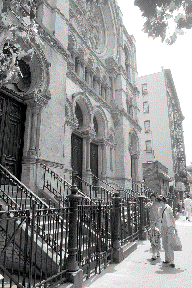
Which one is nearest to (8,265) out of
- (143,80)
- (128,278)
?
(128,278)

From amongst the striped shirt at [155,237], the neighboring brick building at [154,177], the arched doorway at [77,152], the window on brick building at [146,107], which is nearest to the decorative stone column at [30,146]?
the arched doorway at [77,152]

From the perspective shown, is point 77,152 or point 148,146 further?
point 148,146

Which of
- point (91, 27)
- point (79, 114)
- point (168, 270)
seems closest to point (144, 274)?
point (168, 270)

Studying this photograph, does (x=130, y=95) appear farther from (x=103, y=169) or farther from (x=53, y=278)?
(x=53, y=278)

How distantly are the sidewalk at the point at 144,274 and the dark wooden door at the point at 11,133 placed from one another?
485 centimetres

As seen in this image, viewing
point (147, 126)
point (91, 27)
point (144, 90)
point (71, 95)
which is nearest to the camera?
point (71, 95)

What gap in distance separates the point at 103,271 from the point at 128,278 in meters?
0.72

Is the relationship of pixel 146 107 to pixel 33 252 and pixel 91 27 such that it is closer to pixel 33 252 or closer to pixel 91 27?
pixel 91 27

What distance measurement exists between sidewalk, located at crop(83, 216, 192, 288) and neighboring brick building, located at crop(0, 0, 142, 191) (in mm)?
4291

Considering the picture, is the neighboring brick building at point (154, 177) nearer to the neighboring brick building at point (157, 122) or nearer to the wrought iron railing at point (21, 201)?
the neighboring brick building at point (157, 122)

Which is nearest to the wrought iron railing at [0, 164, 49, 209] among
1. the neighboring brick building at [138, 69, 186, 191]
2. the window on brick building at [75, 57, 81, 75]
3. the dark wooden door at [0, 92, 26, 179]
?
the dark wooden door at [0, 92, 26, 179]

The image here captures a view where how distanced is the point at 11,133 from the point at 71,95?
187 inches

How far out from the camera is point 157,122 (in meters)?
35.6

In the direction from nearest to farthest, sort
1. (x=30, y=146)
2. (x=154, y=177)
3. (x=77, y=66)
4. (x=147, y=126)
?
(x=30, y=146)
(x=77, y=66)
(x=154, y=177)
(x=147, y=126)
